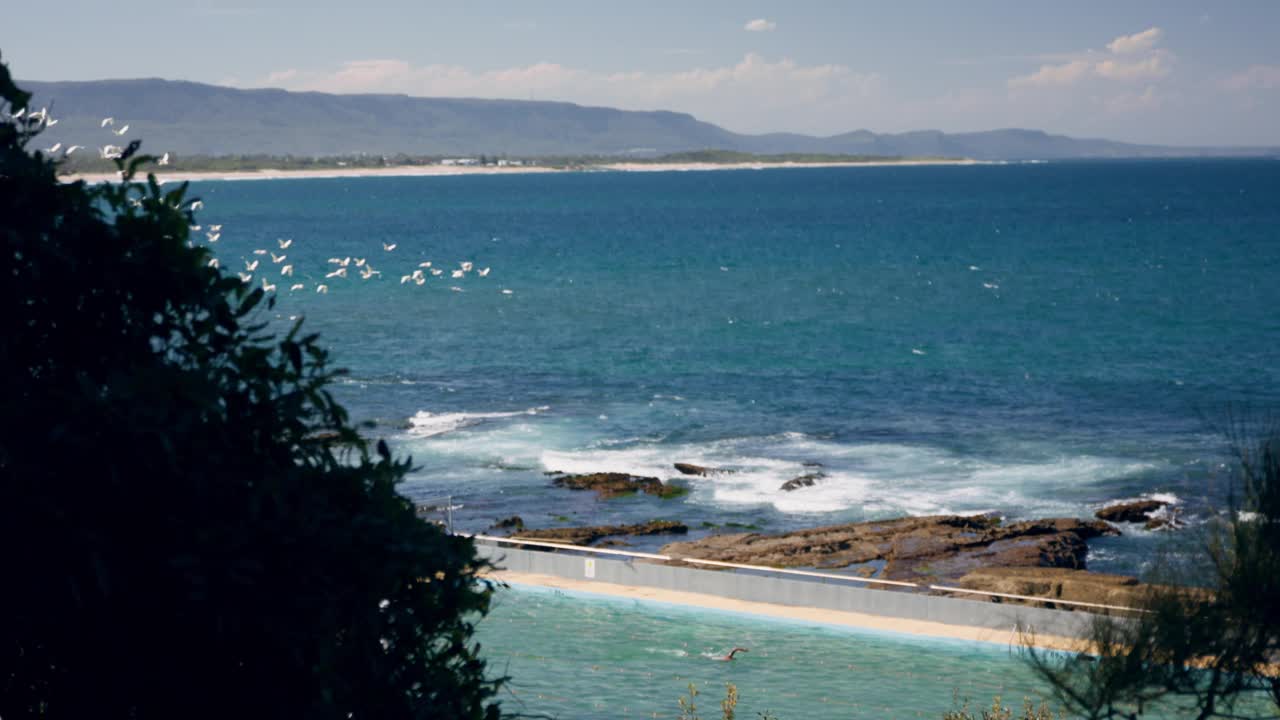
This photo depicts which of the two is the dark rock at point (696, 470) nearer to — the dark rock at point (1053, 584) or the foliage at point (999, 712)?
the dark rock at point (1053, 584)

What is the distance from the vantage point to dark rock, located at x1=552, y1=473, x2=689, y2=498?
34781mm

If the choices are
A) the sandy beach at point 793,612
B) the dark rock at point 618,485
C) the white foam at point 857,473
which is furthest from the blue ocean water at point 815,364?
the sandy beach at point 793,612

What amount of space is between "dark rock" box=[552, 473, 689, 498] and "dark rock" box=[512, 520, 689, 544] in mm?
3180

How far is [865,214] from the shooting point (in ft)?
502

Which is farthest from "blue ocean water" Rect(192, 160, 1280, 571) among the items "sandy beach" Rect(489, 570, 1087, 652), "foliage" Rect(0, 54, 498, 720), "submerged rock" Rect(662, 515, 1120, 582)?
"foliage" Rect(0, 54, 498, 720)

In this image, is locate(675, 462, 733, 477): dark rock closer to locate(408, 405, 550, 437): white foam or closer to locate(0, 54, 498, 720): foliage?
locate(408, 405, 550, 437): white foam

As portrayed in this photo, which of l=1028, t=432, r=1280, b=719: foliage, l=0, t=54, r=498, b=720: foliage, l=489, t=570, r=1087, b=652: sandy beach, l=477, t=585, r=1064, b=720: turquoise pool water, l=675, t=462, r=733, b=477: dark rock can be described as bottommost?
l=675, t=462, r=733, b=477: dark rock

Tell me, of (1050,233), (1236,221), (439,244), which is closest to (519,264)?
(439,244)

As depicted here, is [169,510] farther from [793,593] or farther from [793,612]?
[793,593]

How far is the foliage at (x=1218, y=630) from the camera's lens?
29.3ft

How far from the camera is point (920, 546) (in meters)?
28.2

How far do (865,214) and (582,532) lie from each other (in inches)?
5000

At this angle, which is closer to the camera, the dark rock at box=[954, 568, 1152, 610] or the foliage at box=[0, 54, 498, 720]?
the foliage at box=[0, 54, 498, 720]

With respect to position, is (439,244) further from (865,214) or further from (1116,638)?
(1116,638)
